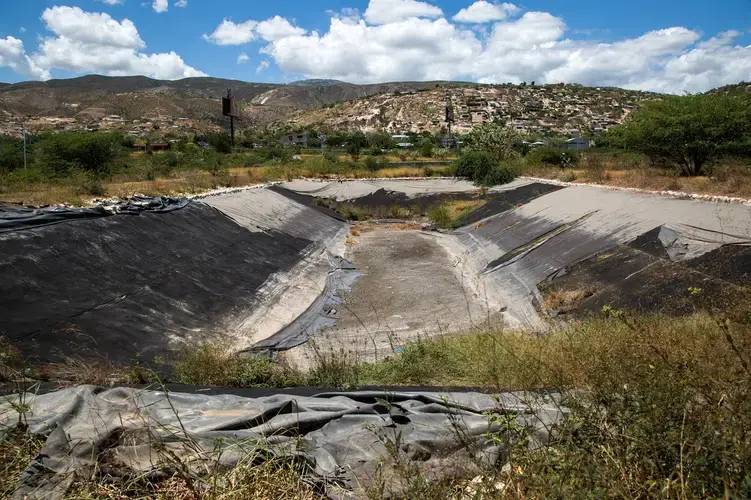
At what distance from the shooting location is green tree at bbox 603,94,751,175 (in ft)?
77.3

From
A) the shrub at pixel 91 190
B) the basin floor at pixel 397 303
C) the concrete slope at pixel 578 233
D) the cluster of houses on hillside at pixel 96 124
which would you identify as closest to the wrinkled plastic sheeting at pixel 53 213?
the shrub at pixel 91 190

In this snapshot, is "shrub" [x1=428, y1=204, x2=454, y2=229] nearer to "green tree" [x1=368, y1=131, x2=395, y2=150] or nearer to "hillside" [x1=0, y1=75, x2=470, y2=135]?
"green tree" [x1=368, y1=131, x2=395, y2=150]

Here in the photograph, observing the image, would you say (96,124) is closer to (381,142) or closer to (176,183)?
(381,142)

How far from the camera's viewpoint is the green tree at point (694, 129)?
77.3 feet

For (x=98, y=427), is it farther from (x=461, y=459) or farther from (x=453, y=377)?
(x=453, y=377)

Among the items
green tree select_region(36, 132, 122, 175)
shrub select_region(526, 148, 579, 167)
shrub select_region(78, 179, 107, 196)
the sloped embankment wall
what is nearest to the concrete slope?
the sloped embankment wall

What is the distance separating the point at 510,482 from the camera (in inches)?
124

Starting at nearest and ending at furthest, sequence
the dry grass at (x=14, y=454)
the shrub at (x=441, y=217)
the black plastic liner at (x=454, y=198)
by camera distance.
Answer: the dry grass at (x=14, y=454)
the black plastic liner at (x=454, y=198)
the shrub at (x=441, y=217)

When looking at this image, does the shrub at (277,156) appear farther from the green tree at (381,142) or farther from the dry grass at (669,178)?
the dry grass at (669,178)

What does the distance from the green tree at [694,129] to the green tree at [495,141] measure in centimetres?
1462

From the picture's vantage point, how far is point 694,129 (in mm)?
23594

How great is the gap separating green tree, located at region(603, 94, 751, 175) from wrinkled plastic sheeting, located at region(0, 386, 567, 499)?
23.9 metres

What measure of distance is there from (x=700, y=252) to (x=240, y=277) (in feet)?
38.1

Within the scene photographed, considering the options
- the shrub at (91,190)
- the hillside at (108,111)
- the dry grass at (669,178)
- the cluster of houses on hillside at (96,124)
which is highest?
the hillside at (108,111)
